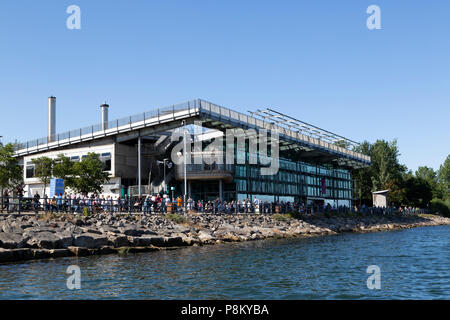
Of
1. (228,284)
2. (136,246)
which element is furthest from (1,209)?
(228,284)

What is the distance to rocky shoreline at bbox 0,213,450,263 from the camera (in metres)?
21.3

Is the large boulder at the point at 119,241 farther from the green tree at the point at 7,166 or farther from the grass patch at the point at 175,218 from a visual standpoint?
the green tree at the point at 7,166

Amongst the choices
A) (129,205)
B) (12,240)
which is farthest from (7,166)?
(12,240)

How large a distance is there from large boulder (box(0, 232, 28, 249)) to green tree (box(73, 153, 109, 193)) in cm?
2196

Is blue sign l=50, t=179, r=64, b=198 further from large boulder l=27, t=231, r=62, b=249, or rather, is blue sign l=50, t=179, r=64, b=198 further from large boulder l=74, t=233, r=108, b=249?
large boulder l=27, t=231, r=62, b=249

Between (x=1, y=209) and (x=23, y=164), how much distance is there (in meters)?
37.6

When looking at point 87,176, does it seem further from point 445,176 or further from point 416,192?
point 445,176

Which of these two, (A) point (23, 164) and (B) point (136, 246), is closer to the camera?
(B) point (136, 246)

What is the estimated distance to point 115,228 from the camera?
26.1 m

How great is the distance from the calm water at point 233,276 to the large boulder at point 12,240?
5.19ft

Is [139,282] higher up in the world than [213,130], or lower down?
lower down

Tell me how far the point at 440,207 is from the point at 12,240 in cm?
9180

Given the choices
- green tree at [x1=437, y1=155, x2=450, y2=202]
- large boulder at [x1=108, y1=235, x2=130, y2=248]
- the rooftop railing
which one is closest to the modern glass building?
the rooftop railing

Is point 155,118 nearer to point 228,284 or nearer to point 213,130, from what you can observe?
point 213,130
